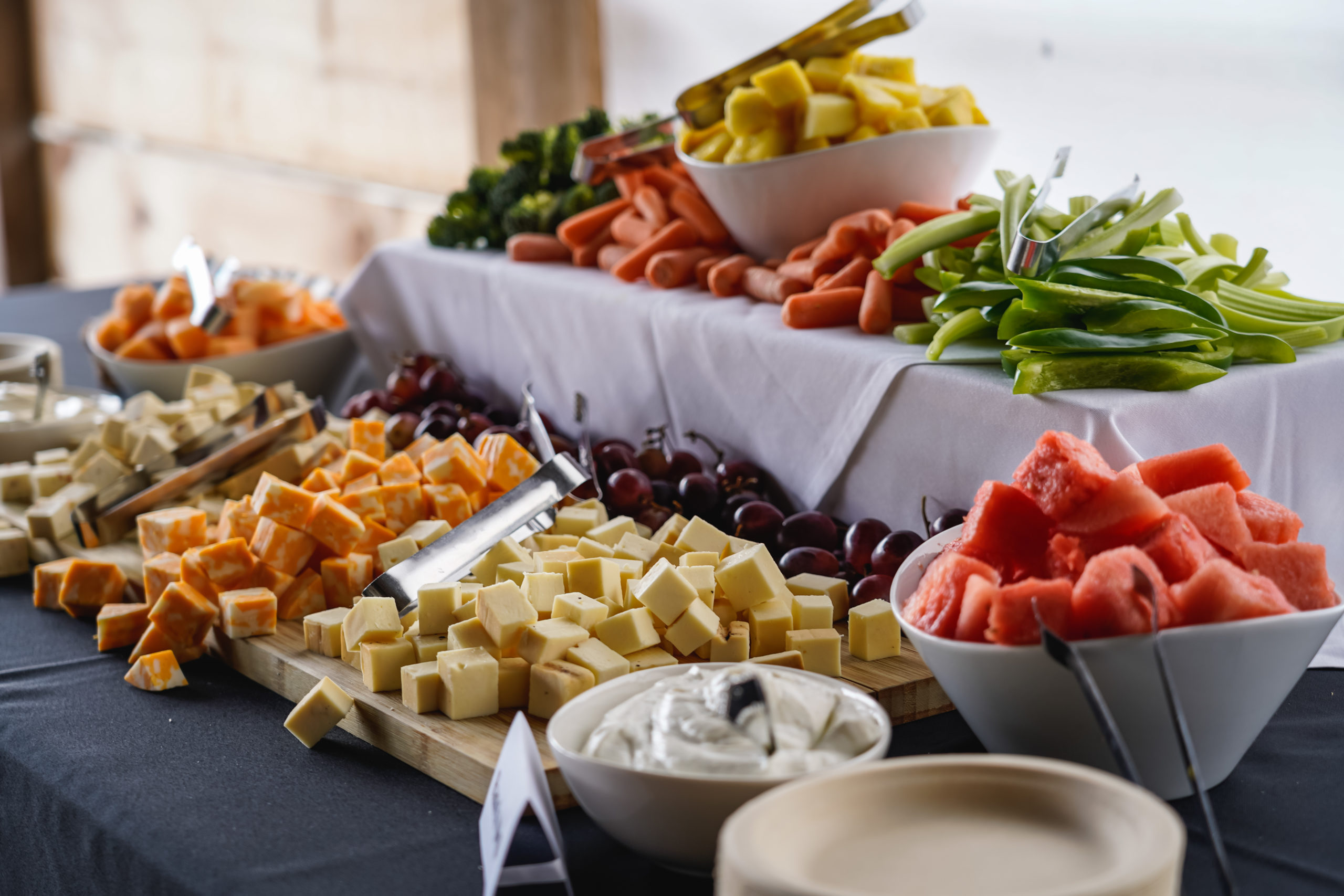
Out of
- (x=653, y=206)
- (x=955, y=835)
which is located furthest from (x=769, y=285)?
(x=955, y=835)

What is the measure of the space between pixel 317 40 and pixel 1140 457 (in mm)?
4496

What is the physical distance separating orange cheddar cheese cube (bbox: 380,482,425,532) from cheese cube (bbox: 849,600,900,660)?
1.82ft

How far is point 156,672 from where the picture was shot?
1254 millimetres

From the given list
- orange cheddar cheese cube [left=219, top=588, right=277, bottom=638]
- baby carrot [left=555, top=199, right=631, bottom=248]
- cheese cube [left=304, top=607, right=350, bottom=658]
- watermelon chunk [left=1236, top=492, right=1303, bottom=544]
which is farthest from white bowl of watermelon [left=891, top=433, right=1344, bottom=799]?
baby carrot [left=555, top=199, right=631, bottom=248]

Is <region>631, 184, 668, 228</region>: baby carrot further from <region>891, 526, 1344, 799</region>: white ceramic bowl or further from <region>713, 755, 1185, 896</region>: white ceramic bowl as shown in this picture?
<region>713, 755, 1185, 896</region>: white ceramic bowl

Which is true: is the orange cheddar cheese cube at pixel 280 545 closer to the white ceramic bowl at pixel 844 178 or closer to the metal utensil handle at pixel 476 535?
the metal utensil handle at pixel 476 535

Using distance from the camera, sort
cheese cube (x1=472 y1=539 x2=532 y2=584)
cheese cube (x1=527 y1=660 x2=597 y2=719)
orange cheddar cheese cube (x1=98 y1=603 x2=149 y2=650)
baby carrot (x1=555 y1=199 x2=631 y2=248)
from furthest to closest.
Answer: baby carrot (x1=555 y1=199 x2=631 y2=248) → orange cheddar cheese cube (x1=98 y1=603 x2=149 y2=650) → cheese cube (x1=472 y1=539 x2=532 y2=584) → cheese cube (x1=527 y1=660 x2=597 y2=719)

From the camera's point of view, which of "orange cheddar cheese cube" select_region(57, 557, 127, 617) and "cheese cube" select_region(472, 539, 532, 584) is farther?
"orange cheddar cheese cube" select_region(57, 557, 127, 617)

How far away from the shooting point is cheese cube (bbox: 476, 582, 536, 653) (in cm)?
108

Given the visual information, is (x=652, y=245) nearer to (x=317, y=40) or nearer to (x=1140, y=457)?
(x=1140, y=457)

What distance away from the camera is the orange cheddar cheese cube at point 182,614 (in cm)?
129

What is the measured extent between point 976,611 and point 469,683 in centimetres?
45

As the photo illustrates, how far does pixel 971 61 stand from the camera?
2.54 meters

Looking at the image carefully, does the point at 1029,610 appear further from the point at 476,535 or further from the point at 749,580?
the point at 476,535
